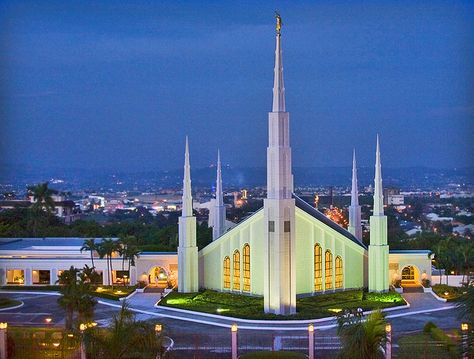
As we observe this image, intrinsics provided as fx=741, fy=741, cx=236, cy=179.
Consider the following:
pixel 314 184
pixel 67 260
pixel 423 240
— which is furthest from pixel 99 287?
pixel 314 184

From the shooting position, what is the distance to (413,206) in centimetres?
7962

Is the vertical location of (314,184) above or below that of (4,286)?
above

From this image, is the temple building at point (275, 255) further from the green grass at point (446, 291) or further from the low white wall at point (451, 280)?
the green grass at point (446, 291)

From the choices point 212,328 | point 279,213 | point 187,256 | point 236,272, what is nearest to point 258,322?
point 212,328

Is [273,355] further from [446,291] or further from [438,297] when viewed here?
[446,291]

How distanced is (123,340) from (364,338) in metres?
5.06

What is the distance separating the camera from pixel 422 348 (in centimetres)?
2105

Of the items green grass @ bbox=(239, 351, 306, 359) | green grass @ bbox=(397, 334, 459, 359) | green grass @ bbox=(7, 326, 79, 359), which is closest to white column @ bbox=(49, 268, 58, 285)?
green grass @ bbox=(7, 326, 79, 359)

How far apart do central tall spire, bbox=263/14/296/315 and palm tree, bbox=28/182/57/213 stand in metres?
20.1

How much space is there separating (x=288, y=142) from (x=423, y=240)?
1653 centimetres

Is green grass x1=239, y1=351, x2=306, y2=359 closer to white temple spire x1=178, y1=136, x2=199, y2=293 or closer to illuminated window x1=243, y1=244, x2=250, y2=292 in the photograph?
illuminated window x1=243, y1=244, x2=250, y2=292

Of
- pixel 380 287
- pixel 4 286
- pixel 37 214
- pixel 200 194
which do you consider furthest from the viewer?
pixel 200 194

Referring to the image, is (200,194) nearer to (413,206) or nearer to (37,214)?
(413,206)

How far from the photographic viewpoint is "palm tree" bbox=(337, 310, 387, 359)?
15617 millimetres
